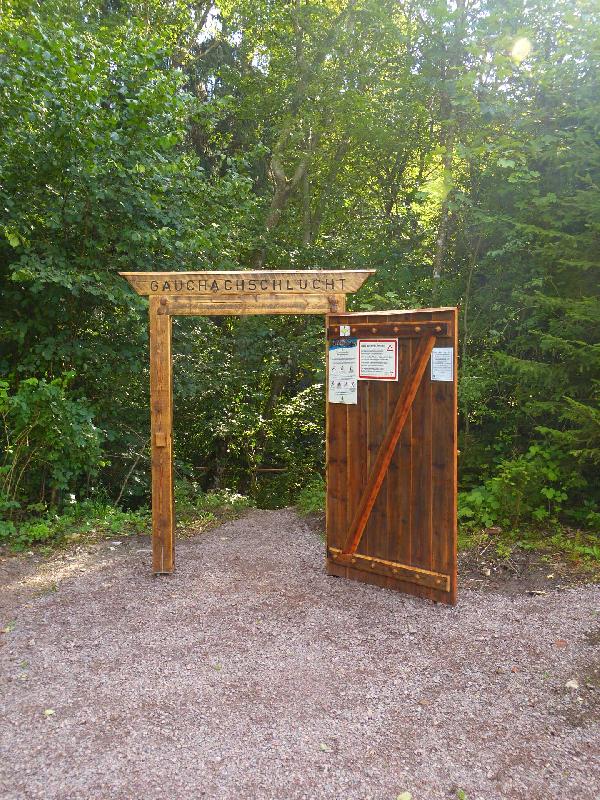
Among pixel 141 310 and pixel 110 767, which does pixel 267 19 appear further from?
pixel 110 767

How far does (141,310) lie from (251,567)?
3380 mm

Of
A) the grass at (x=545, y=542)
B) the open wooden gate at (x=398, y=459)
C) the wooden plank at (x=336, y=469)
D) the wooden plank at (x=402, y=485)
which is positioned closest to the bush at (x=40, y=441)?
the wooden plank at (x=336, y=469)

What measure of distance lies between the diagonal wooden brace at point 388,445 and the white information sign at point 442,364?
0.17 feet

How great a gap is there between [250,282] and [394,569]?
252cm

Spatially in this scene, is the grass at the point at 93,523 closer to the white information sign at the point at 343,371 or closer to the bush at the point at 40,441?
the bush at the point at 40,441

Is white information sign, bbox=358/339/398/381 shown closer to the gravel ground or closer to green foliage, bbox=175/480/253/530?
the gravel ground

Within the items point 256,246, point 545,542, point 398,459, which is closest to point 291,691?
point 398,459

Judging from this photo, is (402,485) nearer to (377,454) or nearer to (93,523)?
(377,454)

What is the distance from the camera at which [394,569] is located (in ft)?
15.7

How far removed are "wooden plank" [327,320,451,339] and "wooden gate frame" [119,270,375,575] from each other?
188 millimetres

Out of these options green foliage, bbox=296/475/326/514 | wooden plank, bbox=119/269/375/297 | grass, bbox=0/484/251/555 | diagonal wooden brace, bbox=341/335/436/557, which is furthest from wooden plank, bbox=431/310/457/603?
grass, bbox=0/484/251/555

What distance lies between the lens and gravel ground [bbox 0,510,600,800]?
2.65m

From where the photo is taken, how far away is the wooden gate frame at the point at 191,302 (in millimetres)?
4906

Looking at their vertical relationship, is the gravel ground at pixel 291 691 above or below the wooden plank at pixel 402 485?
below
